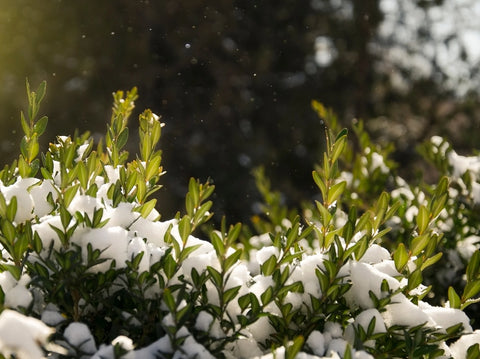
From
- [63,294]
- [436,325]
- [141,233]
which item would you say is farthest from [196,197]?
[436,325]

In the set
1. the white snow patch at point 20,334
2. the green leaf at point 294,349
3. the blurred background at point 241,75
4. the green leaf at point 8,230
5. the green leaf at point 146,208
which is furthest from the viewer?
the blurred background at point 241,75

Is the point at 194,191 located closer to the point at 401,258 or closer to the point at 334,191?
the point at 334,191

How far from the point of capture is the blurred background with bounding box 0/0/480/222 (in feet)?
23.6

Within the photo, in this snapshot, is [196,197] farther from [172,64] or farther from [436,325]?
[172,64]

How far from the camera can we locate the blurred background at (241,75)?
283 inches

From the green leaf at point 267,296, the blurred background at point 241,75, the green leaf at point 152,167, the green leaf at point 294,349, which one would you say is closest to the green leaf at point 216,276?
the green leaf at point 267,296

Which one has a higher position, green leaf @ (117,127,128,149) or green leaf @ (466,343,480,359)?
green leaf @ (117,127,128,149)

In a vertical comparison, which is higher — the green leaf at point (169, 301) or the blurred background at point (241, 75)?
the green leaf at point (169, 301)

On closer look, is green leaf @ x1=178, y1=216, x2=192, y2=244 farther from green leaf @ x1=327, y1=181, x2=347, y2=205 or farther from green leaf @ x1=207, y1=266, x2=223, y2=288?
green leaf @ x1=327, y1=181, x2=347, y2=205

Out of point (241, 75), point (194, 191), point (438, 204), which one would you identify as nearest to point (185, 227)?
point (194, 191)

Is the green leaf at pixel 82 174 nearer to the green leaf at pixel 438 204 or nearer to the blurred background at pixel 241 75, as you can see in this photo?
the green leaf at pixel 438 204

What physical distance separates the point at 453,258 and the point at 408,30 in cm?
594

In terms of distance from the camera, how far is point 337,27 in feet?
27.0

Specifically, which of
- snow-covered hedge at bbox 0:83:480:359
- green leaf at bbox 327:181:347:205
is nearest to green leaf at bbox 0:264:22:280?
snow-covered hedge at bbox 0:83:480:359
